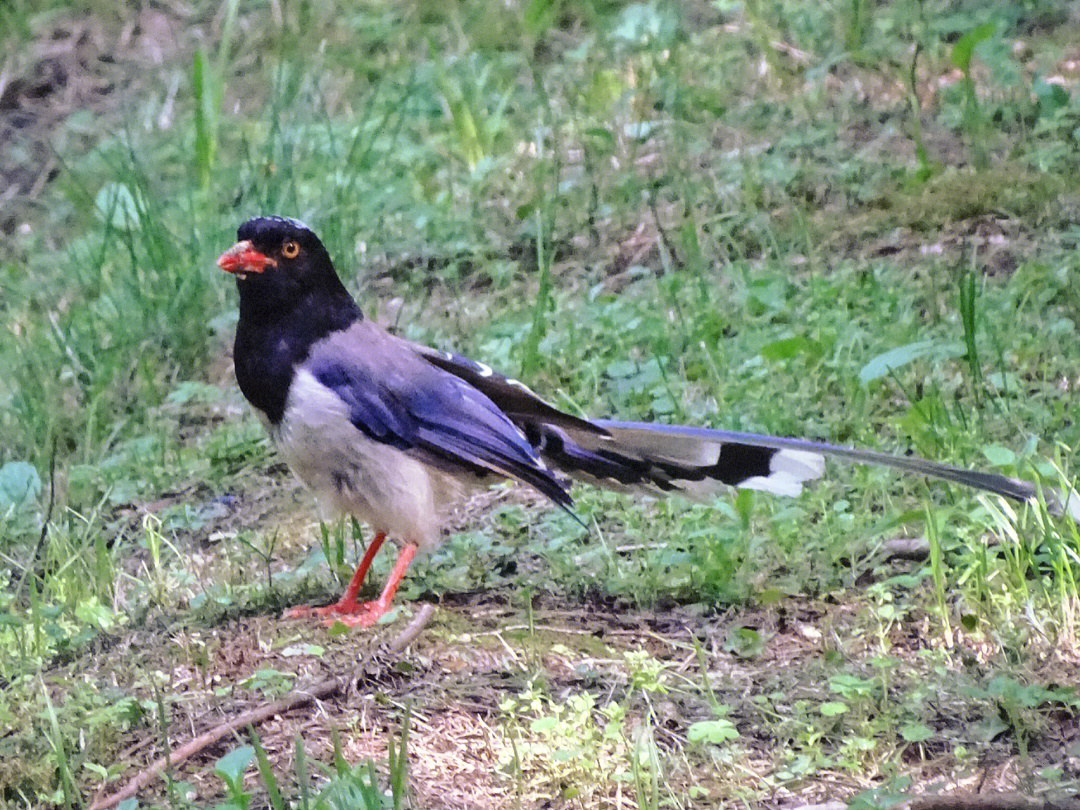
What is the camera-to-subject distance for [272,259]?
15.5ft

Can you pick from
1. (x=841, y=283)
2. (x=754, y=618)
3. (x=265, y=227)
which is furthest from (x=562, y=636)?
(x=841, y=283)

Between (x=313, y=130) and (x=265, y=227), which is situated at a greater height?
(x=265, y=227)

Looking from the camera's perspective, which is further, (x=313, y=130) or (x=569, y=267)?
(x=313, y=130)

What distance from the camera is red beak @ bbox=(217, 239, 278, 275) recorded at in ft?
15.4

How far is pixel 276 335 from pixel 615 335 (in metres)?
1.87

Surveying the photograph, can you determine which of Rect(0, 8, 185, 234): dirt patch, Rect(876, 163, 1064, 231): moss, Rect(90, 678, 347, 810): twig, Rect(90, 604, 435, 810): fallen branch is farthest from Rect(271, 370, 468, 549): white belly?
Rect(0, 8, 185, 234): dirt patch

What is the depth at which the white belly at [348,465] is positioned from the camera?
4527 mm

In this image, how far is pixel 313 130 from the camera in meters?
8.53

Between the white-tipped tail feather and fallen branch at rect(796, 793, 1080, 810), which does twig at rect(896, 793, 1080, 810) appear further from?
the white-tipped tail feather

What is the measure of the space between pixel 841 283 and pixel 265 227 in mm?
2537

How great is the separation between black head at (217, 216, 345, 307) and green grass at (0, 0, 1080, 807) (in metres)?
0.82

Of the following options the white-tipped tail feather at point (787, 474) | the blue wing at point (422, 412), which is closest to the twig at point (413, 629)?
the blue wing at point (422, 412)

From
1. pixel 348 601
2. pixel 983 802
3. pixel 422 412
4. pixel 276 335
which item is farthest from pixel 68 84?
pixel 983 802

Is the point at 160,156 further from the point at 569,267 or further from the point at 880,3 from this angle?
the point at 880,3
